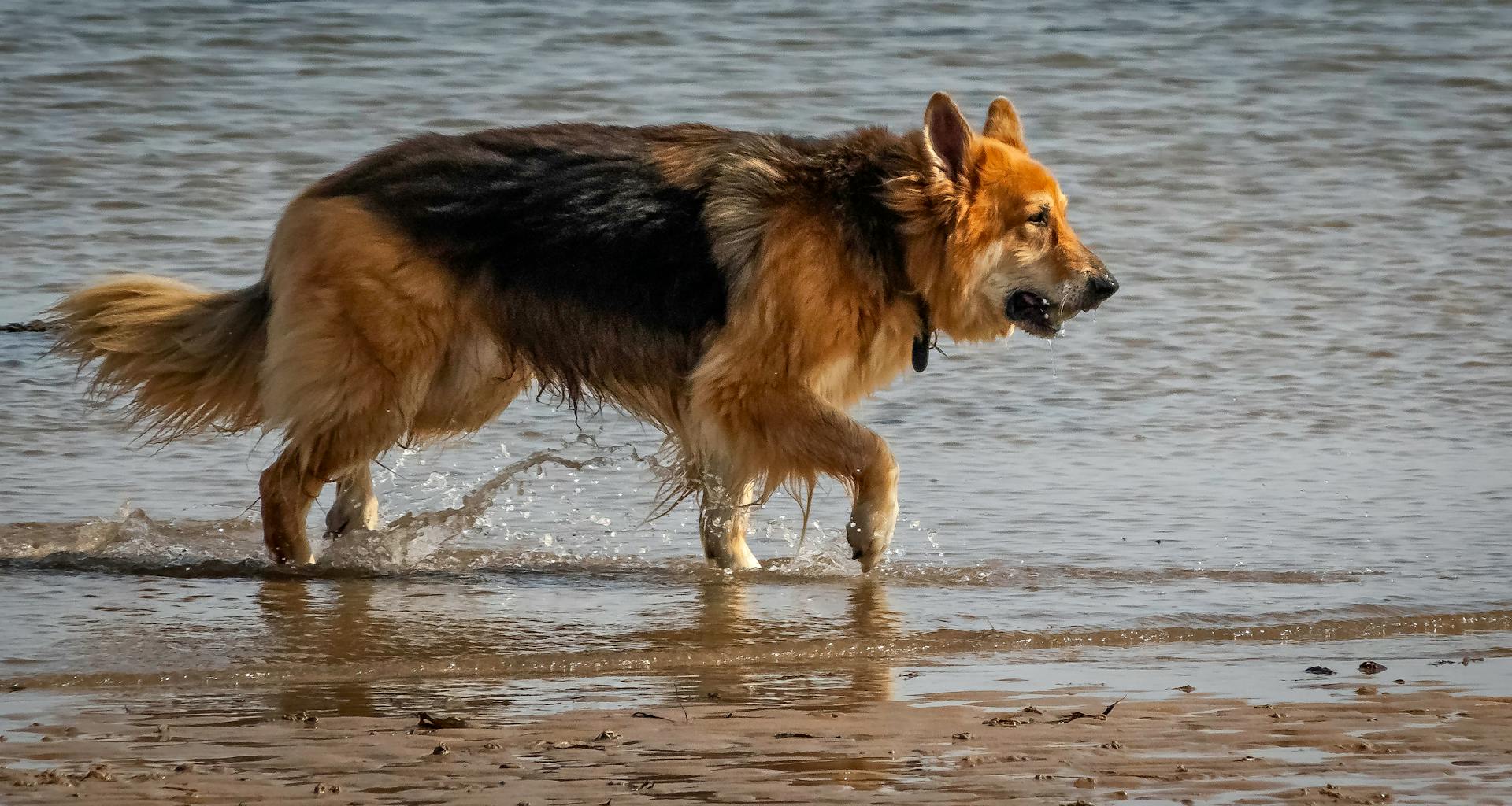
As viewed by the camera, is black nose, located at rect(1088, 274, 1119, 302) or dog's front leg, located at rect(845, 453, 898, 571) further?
black nose, located at rect(1088, 274, 1119, 302)

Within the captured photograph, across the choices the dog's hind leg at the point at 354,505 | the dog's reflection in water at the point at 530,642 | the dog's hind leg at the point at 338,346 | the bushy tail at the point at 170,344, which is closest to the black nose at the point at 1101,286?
the dog's reflection in water at the point at 530,642

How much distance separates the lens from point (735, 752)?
3.60 m

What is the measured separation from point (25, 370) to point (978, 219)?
160 inches

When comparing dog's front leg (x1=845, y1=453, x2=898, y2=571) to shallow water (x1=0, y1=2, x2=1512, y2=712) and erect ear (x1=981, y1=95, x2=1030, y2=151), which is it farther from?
erect ear (x1=981, y1=95, x2=1030, y2=151)

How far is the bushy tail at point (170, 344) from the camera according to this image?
20.4ft

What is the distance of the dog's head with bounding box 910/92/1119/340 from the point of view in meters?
5.91

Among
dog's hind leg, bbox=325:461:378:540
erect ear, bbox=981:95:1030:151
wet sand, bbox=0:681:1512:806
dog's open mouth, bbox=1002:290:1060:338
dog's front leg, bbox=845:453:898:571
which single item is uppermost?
erect ear, bbox=981:95:1030:151

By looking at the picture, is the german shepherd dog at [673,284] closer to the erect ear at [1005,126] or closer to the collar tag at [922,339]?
the collar tag at [922,339]

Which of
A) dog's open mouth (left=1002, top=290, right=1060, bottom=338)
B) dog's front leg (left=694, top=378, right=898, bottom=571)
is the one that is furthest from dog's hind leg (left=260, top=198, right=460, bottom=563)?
dog's open mouth (left=1002, top=290, right=1060, bottom=338)

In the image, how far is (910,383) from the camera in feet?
26.7

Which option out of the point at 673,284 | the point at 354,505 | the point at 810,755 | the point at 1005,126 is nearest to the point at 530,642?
the point at 810,755

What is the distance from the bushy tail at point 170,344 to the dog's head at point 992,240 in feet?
7.11

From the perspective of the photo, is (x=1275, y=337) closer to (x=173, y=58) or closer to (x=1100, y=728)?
(x=1100, y=728)

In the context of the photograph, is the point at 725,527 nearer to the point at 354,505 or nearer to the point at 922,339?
the point at 922,339
